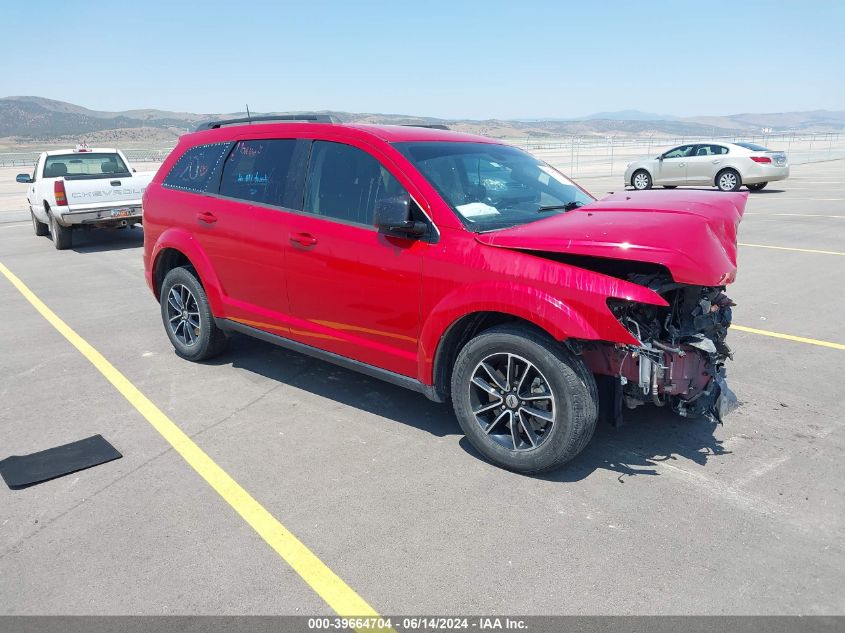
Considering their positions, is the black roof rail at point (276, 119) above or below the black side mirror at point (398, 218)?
above

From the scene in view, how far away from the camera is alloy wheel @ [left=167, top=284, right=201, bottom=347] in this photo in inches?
227

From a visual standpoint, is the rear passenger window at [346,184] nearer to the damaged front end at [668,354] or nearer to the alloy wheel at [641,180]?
the damaged front end at [668,354]

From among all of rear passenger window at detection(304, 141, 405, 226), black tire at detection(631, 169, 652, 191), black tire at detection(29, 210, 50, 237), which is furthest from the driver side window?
rear passenger window at detection(304, 141, 405, 226)

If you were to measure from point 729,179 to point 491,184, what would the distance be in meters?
17.8

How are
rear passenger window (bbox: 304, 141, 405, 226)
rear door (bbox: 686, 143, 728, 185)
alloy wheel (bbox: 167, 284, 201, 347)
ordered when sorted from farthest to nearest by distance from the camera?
rear door (bbox: 686, 143, 728, 185), alloy wheel (bbox: 167, 284, 201, 347), rear passenger window (bbox: 304, 141, 405, 226)

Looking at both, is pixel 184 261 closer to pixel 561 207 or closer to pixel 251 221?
pixel 251 221

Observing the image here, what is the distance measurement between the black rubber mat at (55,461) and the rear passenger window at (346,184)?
1.98 meters

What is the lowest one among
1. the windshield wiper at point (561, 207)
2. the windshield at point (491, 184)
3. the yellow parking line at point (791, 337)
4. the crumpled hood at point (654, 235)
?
the yellow parking line at point (791, 337)

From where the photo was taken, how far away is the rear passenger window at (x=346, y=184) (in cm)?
424

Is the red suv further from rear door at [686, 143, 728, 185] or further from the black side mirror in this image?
rear door at [686, 143, 728, 185]

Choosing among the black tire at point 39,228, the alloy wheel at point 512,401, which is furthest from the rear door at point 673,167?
the alloy wheel at point 512,401

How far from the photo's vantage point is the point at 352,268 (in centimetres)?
425

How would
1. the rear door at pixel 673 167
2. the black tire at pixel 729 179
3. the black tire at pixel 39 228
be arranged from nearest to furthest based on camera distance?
the black tire at pixel 39 228, the black tire at pixel 729 179, the rear door at pixel 673 167

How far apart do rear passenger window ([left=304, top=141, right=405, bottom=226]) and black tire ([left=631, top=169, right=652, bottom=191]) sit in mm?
18933
